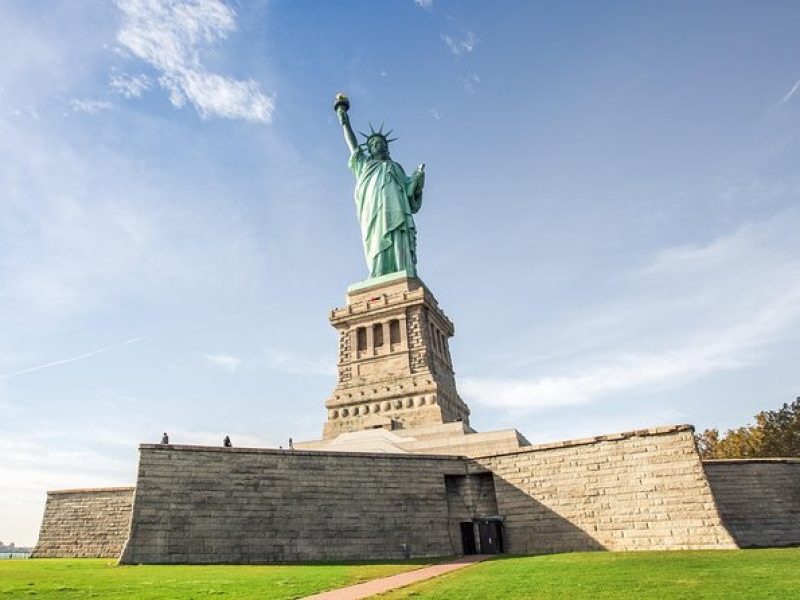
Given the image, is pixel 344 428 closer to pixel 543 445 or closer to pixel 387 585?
pixel 543 445

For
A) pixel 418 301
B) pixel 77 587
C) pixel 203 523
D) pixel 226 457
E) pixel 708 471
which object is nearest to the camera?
pixel 77 587

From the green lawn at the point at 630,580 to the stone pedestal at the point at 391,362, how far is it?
58.4 ft

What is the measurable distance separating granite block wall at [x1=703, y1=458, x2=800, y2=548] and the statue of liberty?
73.1 ft

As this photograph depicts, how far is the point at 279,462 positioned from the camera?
1991 cm

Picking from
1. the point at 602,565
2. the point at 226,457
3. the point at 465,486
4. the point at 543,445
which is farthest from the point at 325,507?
the point at 602,565

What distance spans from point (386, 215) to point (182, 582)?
102 feet

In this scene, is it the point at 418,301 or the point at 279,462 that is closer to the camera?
the point at 279,462

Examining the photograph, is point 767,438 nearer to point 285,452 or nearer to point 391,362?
point 391,362

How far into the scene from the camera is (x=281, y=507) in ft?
63.1

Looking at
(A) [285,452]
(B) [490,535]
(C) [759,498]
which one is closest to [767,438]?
(C) [759,498]

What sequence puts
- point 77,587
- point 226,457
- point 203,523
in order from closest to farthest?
1. point 77,587
2. point 203,523
3. point 226,457

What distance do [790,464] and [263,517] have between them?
68.6 ft

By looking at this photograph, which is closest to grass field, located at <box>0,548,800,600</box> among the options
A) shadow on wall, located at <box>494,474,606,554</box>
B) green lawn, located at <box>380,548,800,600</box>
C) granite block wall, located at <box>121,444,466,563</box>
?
green lawn, located at <box>380,548,800,600</box>

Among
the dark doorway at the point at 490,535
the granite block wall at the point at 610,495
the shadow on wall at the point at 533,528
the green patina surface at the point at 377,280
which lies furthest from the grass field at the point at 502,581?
the green patina surface at the point at 377,280
